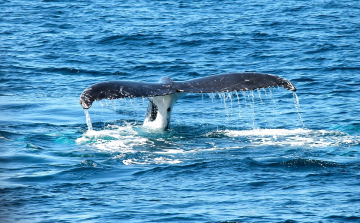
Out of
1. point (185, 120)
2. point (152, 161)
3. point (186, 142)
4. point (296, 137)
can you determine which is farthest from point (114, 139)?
Answer: point (296, 137)

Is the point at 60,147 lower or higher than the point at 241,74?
lower

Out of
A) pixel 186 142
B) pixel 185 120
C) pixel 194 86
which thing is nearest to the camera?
pixel 194 86

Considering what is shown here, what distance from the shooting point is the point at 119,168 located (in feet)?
30.9

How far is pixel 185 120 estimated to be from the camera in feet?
44.3

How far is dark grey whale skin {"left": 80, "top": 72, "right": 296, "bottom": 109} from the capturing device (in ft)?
31.9

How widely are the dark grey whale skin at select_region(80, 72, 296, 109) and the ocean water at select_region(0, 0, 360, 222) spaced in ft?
1.89

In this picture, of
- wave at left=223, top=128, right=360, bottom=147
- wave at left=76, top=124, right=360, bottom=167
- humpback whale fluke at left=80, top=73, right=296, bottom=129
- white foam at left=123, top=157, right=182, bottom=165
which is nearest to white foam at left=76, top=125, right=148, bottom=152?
wave at left=76, top=124, right=360, bottom=167

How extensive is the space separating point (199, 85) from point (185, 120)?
327cm

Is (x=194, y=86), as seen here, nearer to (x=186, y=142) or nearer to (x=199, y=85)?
(x=199, y=85)

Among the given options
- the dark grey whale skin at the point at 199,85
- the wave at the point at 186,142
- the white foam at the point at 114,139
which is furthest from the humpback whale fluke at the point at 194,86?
the white foam at the point at 114,139

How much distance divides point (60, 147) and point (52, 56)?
34.9 feet

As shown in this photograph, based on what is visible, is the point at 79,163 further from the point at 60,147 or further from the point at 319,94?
the point at 319,94

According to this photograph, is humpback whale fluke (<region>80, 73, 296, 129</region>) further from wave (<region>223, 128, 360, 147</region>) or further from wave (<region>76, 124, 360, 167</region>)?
wave (<region>223, 128, 360, 147</region>)

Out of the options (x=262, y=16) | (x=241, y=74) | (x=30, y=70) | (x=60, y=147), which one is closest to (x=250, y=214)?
(x=241, y=74)
